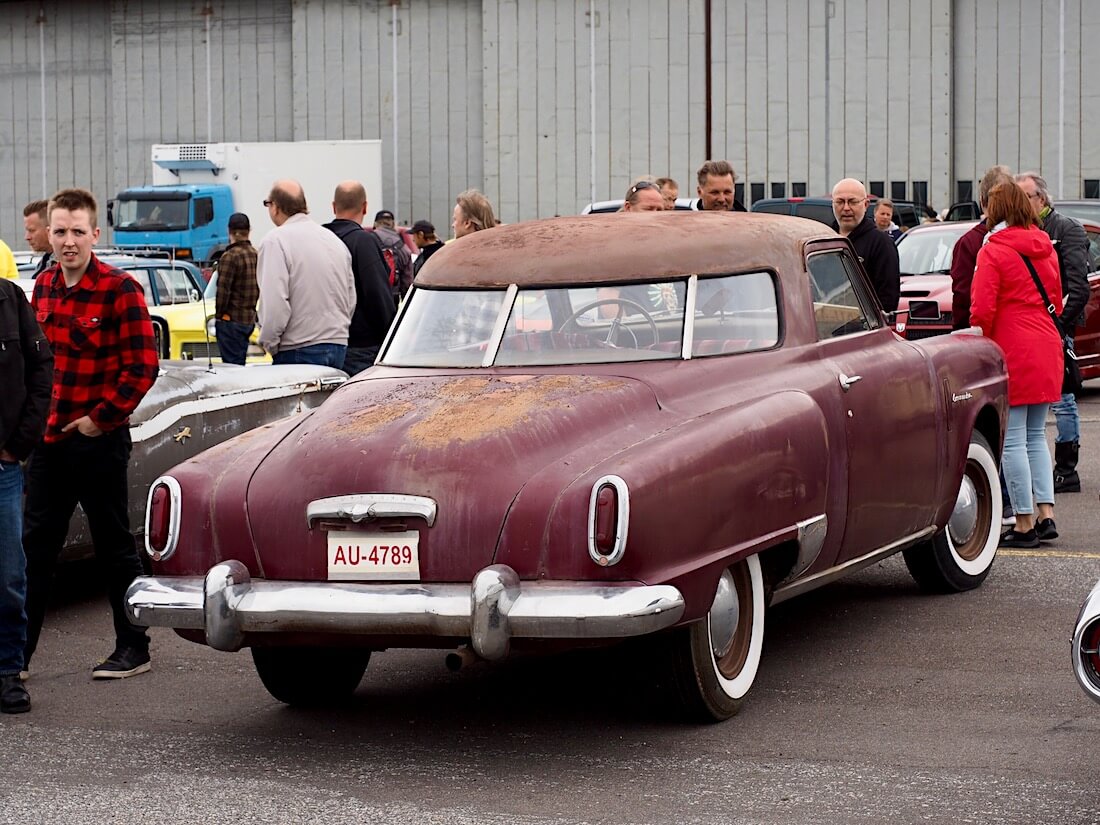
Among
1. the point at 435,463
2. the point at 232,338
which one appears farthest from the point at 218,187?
the point at 435,463

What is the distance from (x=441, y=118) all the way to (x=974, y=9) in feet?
36.9

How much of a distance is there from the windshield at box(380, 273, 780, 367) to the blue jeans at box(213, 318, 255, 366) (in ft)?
25.3

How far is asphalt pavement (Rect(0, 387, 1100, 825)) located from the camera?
5078mm

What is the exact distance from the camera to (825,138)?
115ft

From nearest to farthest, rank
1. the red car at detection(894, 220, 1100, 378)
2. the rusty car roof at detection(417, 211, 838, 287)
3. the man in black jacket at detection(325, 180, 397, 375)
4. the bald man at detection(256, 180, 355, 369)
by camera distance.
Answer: the rusty car roof at detection(417, 211, 838, 287) < the bald man at detection(256, 180, 355, 369) < the man in black jacket at detection(325, 180, 397, 375) < the red car at detection(894, 220, 1100, 378)

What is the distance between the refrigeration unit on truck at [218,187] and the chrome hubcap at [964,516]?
86.8ft

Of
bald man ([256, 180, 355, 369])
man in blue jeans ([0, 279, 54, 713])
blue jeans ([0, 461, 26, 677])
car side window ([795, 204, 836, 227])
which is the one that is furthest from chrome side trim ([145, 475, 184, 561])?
car side window ([795, 204, 836, 227])

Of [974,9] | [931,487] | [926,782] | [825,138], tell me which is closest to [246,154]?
[825,138]

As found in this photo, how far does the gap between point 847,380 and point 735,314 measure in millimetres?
509

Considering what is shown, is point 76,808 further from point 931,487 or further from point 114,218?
point 114,218

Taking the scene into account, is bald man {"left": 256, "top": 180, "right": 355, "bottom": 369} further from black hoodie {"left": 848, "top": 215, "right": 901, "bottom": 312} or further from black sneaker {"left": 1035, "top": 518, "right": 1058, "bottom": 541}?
black sneaker {"left": 1035, "top": 518, "right": 1058, "bottom": 541}

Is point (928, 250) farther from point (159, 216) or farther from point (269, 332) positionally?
point (159, 216)

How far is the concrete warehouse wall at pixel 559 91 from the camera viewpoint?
3444cm

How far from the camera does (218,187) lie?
3453cm
